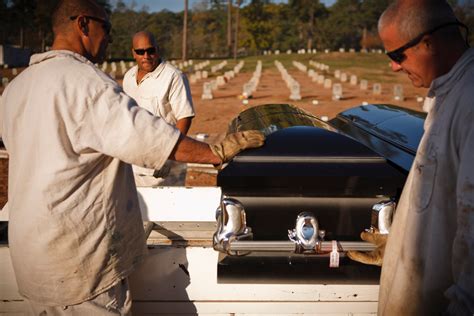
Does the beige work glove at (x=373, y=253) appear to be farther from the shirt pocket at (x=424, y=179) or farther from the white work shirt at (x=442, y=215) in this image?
the shirt pocket at (x=424, y=179)

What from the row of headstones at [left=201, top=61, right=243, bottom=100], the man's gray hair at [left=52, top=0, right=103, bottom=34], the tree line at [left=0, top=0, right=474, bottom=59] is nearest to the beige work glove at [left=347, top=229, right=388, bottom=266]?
the man's gray hair at [left=52, top=0, right=103, bottom=34]

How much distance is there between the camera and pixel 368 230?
2051 mm

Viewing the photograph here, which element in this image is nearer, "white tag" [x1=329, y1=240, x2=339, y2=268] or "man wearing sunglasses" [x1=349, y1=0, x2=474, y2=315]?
"man wearing sunglasses" [x1=349, y1=0, x2=474, y2=315]

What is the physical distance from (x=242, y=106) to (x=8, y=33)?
3138 centimetres

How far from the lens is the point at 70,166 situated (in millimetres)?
1594

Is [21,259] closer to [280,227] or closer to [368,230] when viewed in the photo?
[280,227]

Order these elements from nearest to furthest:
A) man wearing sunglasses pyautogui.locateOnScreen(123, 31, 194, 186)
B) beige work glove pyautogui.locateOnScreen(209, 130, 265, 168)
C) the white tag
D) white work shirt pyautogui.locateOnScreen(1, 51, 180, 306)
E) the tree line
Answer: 1. white work shirt pyautogui.locateOnScreen(1, 51, 180, 306)
2. beige work glove pyautogui.locateOnScreen(209, 130, 265, 168)
3. the white tag
4. man wearing sunglasses pyautogui.locateOnScreen(123, 31, 194, 186)
5. the tree line

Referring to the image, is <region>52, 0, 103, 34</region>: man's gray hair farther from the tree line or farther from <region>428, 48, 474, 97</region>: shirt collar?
the tree line

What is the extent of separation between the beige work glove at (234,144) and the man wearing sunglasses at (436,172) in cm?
67

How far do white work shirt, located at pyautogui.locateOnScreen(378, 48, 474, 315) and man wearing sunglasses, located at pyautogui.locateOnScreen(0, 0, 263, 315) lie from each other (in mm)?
756

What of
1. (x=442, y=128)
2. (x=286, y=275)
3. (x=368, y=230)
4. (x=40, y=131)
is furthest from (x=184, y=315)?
(x=442, y=128)

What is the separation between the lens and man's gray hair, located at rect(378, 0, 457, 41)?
1338 mm

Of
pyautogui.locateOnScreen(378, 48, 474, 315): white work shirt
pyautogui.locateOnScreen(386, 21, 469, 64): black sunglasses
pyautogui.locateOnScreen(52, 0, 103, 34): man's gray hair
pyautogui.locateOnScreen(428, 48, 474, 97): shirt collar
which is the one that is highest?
pyautogui.locateOnScreen(52, 0, 103, 34): man's gray hair

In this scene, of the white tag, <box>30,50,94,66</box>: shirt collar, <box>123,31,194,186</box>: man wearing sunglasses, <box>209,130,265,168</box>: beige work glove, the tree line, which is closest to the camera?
<box>30,50,94,66</box>: shirt collar
